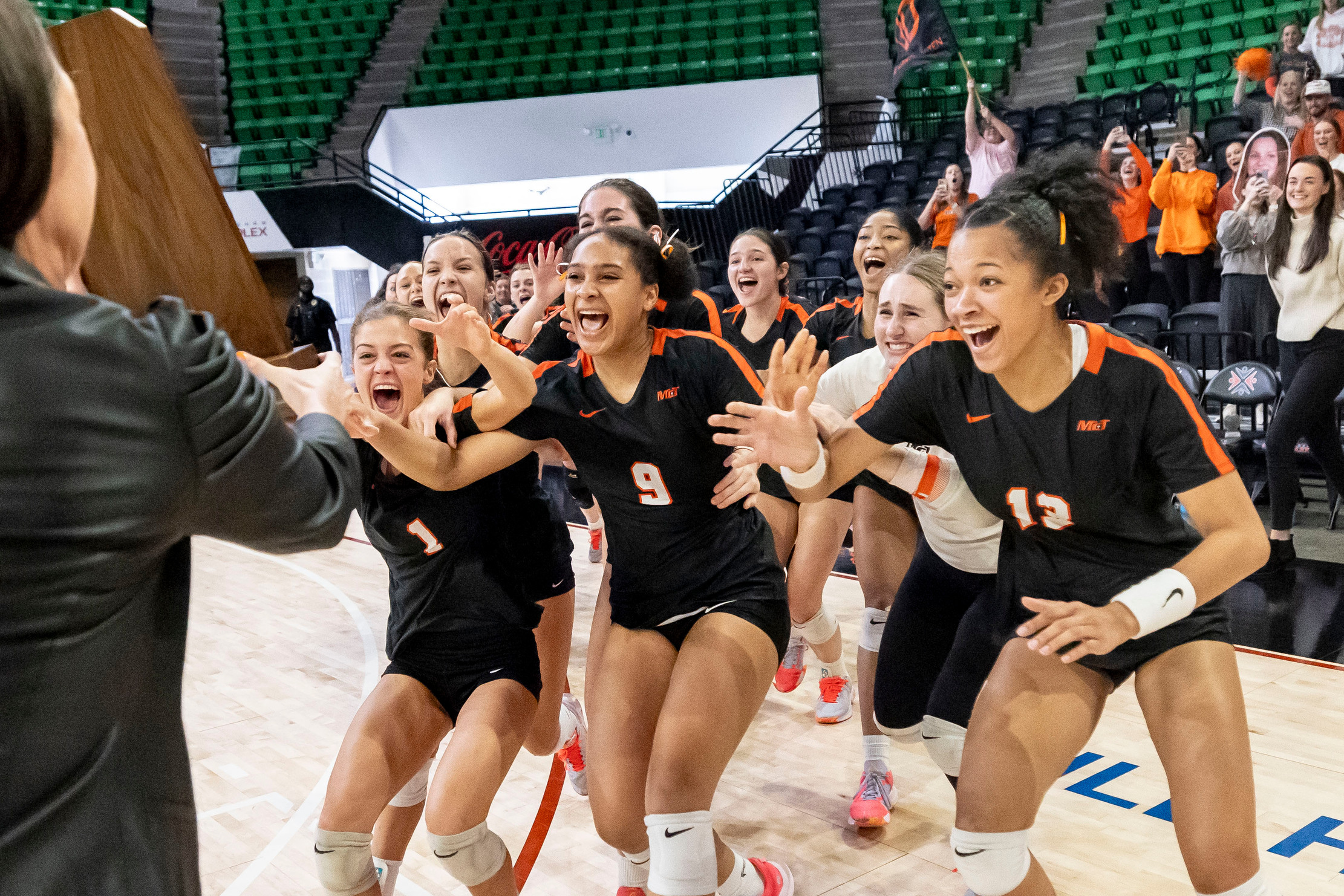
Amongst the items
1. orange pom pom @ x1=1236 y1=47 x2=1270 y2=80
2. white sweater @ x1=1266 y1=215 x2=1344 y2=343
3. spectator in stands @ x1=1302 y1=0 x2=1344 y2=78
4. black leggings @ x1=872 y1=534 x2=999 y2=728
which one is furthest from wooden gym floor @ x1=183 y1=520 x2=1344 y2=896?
orange pom pom @ x1=1236 y1=47 x2=1270 y2=80

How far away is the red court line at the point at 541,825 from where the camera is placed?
3348 millimetres

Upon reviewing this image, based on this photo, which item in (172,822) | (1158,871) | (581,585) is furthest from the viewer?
(581,585)

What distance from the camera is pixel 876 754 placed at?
11.7 ft

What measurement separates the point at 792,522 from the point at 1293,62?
688cm

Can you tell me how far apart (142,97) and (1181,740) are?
215cm

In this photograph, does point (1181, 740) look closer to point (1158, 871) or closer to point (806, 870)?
point (1158, 871)

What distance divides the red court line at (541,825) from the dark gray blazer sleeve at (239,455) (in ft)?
7.02

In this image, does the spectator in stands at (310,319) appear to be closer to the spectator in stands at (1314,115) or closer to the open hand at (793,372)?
the spectator in stands at (1314,115)

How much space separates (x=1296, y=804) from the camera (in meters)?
3.42

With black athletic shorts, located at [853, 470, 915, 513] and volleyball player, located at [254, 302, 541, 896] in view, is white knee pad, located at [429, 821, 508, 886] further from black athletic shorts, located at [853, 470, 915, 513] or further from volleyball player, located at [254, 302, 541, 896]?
black athletic shorts, located at [853, 470, 915, 513]

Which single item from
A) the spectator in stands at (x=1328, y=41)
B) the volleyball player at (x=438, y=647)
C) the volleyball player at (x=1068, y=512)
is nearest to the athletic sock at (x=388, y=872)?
the volleyball player at (x=438, y=647)

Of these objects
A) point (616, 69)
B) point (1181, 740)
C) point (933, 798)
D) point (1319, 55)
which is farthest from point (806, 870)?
point (616, 69)

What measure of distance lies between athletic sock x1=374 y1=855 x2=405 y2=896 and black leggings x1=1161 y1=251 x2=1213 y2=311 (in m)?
7.66

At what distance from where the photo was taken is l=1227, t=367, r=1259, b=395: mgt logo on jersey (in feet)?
20.6
